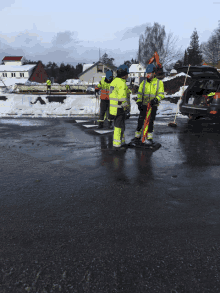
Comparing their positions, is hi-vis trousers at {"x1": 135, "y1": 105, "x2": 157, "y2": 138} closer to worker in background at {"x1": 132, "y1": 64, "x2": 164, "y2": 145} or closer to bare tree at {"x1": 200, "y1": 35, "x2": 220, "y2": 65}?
worker in background at {"x1": 132, "y1": 64, "x2": 164, "y2": 145}

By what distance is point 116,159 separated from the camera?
206 inches

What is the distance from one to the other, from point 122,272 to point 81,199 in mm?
1417

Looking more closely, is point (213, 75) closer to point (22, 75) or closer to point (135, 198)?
point (135, 198)

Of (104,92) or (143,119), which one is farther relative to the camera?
(104,92)

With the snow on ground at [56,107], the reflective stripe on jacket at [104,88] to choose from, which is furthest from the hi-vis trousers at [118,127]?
the snow on ground at [56,107]

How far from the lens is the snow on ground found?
13.6 meters

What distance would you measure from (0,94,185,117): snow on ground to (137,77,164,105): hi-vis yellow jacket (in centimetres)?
691

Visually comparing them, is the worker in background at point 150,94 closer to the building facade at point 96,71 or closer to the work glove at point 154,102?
the work glove at point 154,102

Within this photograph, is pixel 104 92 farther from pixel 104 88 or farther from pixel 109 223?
pixel 109 223

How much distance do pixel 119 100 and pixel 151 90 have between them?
110 cm

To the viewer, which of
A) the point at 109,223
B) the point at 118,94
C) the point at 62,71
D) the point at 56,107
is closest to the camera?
the point at 109,223

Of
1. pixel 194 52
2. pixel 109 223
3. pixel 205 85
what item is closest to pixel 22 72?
pixel 194 52

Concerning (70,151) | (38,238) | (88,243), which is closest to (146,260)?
(88,243)

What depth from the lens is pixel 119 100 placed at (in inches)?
233
